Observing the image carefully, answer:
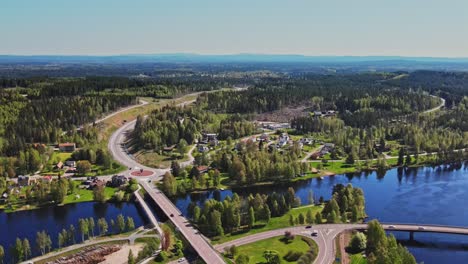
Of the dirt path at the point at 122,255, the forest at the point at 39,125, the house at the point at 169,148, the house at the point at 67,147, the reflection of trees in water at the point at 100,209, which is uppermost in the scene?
the forest at the point at 39,125

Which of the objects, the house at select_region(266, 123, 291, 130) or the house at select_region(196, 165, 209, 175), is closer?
the house at select_region(196, 165, 209, 175)

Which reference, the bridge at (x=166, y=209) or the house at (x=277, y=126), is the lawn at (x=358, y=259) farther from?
the house at (x=277, y=126)

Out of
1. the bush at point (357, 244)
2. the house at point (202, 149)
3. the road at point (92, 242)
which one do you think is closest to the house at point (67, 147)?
the house at point (202, 149)

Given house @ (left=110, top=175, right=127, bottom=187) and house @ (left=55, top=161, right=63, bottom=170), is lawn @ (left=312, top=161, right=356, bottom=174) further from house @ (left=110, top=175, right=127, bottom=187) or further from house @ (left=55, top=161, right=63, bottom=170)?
house @ (left=55, top=161, right=63, bottom=170)

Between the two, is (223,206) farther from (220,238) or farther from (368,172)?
(368,172)

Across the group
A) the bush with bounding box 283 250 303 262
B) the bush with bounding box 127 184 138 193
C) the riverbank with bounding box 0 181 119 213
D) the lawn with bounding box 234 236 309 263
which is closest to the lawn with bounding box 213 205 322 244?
the lawn with bounding box 234 236 309 263

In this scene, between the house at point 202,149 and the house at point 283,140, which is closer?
the house at point 202,149

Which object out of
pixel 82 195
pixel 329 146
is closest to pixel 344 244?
pixel 82 195
